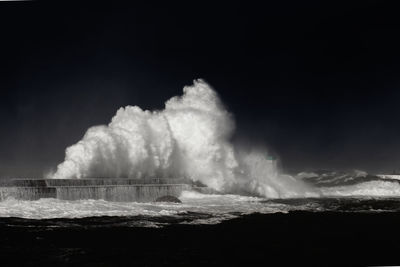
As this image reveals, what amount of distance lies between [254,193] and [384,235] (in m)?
32.7

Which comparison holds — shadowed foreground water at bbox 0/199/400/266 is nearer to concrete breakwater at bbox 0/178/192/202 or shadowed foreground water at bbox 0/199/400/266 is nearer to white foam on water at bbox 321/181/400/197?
concrete breakwater at bbox 0/178/192/202

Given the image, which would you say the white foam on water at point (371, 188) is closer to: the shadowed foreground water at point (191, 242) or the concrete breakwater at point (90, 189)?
the concrete breakwater at point (90, 189)

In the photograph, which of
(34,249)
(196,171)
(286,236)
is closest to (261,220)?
(286,236)

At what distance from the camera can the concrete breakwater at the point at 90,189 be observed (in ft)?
73.6

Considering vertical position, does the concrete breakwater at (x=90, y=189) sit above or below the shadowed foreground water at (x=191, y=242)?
above

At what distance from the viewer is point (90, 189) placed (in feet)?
87.8

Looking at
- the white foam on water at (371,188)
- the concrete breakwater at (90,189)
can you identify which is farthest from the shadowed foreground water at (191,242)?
the white foam on water at (371,188)

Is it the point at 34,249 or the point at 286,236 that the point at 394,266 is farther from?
the point at 34,249

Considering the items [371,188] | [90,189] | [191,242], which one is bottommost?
[191,242]

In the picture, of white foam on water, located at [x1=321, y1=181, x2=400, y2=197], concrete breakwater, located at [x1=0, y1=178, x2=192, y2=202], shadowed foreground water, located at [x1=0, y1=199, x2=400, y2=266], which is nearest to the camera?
shadowed foreground water, located at [x1=0, y1=199, x2=400, y2=266]

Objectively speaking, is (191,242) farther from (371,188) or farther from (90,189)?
(371,188)

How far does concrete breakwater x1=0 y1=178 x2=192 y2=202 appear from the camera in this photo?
2242 centimetres

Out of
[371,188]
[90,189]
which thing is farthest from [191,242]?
[371,188]

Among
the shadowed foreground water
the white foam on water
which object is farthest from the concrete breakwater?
the white foam on water
